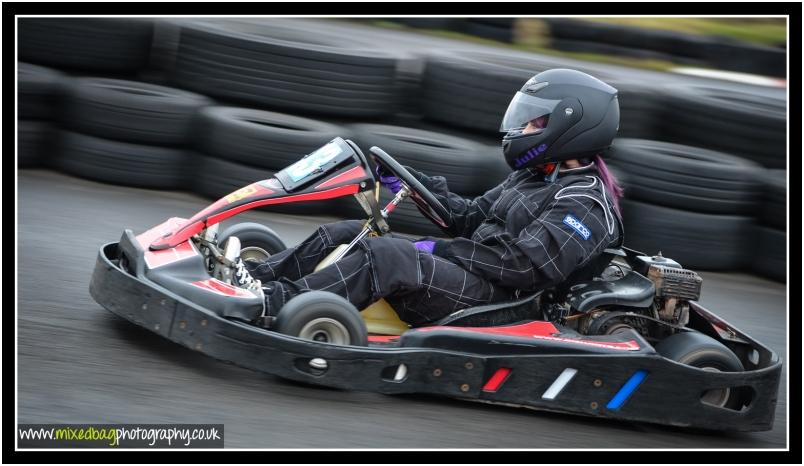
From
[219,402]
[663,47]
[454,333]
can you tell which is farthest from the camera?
[663,47]

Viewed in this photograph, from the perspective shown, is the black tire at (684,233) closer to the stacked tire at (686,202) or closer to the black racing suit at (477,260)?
the stacked tire at (686,202)

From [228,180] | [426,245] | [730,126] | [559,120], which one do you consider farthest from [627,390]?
[730,126]

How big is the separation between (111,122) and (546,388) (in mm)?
3458

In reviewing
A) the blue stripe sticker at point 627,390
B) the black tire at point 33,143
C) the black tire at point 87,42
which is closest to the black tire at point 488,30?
the black tire at point 87,42

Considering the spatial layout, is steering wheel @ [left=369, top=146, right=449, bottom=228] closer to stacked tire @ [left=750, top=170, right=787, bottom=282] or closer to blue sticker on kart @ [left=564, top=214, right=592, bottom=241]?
blue sticker on kart @ [left=564, top=214, right=592, bottom=241]

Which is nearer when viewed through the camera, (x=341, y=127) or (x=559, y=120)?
(x=559, y=120)

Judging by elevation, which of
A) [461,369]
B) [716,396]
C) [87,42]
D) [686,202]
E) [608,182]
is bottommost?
[716,396]

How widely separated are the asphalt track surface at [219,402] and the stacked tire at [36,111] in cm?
157

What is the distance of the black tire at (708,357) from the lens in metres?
3.76

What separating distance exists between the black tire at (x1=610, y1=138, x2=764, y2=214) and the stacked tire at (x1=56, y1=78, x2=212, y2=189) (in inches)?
110

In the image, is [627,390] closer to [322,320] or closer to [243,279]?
[322,320]

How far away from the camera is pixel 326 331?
3.44 meters

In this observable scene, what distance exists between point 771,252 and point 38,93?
4.79 metres

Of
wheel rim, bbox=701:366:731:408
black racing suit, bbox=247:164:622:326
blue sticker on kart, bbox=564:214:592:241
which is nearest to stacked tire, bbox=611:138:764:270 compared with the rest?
black racing suit, bbox=247:164:622:326
